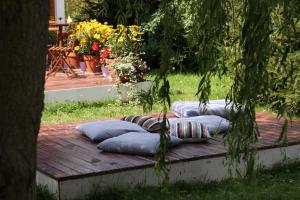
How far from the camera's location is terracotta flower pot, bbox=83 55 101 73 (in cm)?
1147

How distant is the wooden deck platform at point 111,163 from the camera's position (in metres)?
4.89

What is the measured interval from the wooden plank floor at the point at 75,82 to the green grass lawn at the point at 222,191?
195 inches

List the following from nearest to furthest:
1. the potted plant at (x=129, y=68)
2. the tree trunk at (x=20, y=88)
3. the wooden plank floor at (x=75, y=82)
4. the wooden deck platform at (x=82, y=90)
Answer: the tree trunk at (x=20, y=88) < the potted plant at (x=129, y=68) < the wooden deck platform at (x=82, y=90) < the wooden plank floor at (x=75, y=82)

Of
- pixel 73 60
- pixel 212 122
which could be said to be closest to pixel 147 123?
pixel 212 122

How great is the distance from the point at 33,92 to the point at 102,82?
849 cm

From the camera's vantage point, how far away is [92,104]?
32.0 feet

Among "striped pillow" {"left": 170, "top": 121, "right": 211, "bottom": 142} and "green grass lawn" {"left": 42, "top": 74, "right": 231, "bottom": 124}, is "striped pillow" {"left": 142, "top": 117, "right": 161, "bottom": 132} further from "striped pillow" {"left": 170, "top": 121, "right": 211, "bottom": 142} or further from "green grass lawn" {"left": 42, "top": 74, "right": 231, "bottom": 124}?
"green grass lawn" {"left": 42, "top": 74, "right": 231, "bottom": 124}

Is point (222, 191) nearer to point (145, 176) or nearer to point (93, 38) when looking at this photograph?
point (145, 176)

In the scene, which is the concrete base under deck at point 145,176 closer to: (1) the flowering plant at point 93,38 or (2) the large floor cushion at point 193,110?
(2) the large floor cushion at point 193,110

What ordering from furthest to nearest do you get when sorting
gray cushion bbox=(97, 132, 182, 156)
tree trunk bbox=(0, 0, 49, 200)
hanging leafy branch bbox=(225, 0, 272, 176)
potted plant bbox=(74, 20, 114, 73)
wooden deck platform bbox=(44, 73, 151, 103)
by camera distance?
potted plant bbox=(74, 20, 114, 73), wooden deck platform bbox=(44, 73, 151, 103), gray cushion bbox=(97, 132, 182, 156), hanging leafy branch bbox=(225, 0, 272, 176), tree trunk bbox=(0, 0, 49, 200)

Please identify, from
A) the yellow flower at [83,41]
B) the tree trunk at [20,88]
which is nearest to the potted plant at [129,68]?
the yellow flower at [83,41]

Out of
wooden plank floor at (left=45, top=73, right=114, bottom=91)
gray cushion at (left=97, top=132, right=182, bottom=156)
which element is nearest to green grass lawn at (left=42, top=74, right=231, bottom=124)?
wooden plank floor at (left=45, top=73, right=114, bottom=91)

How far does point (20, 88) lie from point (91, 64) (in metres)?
9.73

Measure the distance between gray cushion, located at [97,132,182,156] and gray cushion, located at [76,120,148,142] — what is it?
0.27m
